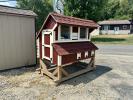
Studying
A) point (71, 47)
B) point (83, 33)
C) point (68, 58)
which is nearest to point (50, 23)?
point (71, 47)

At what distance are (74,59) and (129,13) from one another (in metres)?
49.4

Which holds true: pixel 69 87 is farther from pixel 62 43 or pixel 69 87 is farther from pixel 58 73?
pixel 62 43

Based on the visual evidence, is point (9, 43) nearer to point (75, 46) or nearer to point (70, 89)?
point (75, 46)

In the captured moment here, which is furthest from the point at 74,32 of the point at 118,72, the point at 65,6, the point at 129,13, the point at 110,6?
the point at 129,13

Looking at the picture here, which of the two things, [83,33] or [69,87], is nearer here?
[69,87]

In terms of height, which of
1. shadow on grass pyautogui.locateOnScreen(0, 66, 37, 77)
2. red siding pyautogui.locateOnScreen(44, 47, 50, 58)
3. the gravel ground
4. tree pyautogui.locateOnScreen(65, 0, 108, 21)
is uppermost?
tree pyautogui.locateOnScreen(65, 0, 108, 21)

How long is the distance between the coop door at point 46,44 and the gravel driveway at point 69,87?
0.93 metres

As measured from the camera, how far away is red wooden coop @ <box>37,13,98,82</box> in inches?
206

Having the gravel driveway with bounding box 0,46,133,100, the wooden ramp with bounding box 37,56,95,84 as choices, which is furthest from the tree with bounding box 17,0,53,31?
the gravel driveway with bounding box 0,46,133,100

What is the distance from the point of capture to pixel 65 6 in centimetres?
2367

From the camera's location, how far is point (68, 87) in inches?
198

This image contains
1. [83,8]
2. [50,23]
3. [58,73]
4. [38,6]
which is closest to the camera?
[58,73]

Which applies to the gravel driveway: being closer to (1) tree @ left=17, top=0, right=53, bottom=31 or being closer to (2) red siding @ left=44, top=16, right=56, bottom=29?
(2) red siding @ left=44, top=16, right=56, bottom=29

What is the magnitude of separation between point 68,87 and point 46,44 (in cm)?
190
